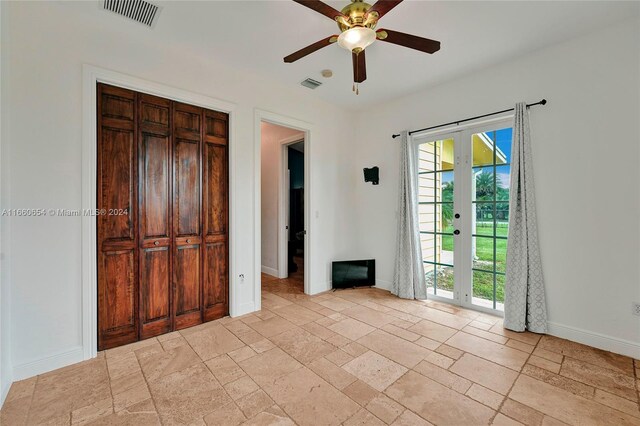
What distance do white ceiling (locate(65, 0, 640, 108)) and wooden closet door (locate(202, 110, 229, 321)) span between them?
769mm

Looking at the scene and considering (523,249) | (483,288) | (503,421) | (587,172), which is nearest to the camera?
(503,421)

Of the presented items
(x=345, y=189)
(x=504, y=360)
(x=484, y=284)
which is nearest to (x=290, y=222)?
(x=345, y=189)

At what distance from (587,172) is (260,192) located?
11.8ft

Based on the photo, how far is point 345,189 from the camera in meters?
4.65

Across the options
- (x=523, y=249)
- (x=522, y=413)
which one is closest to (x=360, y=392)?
(x=522, y=413)

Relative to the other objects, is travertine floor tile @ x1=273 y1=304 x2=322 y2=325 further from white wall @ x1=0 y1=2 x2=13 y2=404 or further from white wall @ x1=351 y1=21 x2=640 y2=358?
white wall @ x1=351 y1=21 x2=640 y2=358

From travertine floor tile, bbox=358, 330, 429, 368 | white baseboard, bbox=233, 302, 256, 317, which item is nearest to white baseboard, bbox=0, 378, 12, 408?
white baseboard, bbox=233, 302, 256, 317

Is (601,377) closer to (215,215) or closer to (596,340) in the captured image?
(596,340)

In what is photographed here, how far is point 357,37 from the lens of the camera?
192 centimetres

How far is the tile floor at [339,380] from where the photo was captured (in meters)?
1.72

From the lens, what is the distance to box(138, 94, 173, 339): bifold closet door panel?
268cm

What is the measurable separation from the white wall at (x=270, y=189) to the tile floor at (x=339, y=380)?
86.6 inches

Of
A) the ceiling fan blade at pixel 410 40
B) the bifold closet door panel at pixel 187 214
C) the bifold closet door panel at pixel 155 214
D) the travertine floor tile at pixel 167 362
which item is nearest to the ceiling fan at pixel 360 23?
the ceiling fan blade at pixel 410 40

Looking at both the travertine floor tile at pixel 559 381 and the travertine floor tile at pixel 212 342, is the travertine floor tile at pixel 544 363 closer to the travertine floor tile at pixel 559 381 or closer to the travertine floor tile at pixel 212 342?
the travertine floor tile at pixel 559 381
